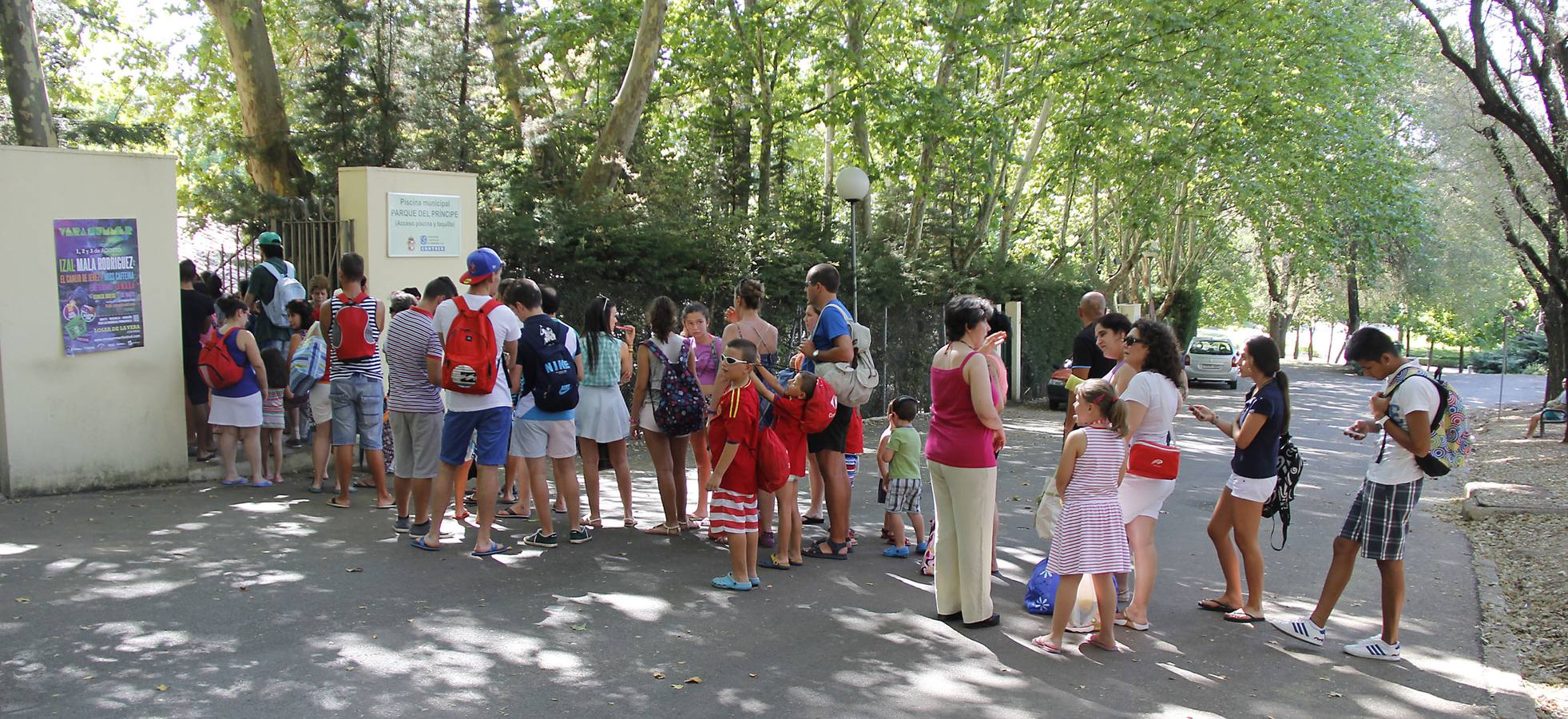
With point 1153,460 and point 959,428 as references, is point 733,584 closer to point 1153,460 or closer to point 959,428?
point 959,428

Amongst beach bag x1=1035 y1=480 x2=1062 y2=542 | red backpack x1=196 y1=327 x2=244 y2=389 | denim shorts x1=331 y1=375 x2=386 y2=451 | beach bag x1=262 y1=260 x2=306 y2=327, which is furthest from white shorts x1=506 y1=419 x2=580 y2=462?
beach bag x1=262 y1=260 x2=306 y2=327

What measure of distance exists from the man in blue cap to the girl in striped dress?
671 cm

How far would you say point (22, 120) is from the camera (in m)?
10.4

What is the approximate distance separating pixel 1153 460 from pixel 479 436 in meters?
3.97

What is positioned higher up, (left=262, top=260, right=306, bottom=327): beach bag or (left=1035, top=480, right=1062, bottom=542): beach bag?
(left=262, top=260, right=306, bottom=327): beach bag

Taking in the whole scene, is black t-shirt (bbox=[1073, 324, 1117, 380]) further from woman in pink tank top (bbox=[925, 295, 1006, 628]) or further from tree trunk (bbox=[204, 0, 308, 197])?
tree trunk (bbox=[204, 0, 308, 197])

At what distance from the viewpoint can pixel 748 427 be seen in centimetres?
650

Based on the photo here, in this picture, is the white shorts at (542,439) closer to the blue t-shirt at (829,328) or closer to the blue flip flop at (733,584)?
the blue flip flop at (733,584)

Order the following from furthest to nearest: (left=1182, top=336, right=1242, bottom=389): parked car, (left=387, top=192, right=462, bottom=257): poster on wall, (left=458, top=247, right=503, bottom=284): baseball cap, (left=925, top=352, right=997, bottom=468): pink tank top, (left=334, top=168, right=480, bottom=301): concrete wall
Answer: (left=1182, top=336, right=1242, bottom=389): parked car → (left=387, top=192, right=462, bottom=257): poster on wall → (left=334, top=168, right=480, bottom=301): concrete wall → (left=458, top=247, right=503, bottom=284): baseball cap → (left=925, top=352, right=997, bottom=468): pink tank top

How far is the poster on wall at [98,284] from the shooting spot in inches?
334

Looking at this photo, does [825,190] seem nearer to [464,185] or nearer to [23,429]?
[464,185]

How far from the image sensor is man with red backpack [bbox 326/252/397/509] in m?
7.99

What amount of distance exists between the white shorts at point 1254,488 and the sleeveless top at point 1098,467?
0.79 meters

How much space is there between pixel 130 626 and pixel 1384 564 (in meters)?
6.16
